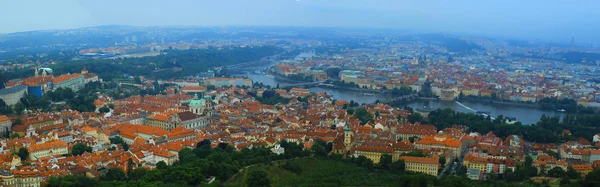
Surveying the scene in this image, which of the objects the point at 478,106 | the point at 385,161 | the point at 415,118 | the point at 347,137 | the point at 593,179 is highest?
the point at 593,179

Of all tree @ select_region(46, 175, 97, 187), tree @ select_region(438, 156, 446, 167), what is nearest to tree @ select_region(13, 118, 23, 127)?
tree @ select_region(46, 175, 97, 187)

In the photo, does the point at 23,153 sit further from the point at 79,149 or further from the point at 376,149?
the point at 376,149

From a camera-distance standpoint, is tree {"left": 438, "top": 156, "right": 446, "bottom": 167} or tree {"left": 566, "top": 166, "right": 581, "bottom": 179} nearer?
tree {"left": 566, "top": 166, "right": 581, "bottom": 179}

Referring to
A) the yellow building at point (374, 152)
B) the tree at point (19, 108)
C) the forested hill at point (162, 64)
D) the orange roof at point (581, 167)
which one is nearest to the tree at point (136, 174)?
the yellow building at point (374, 152)

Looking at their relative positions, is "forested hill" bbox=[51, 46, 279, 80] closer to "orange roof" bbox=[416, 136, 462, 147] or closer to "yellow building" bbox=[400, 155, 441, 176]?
"orange roof" bbox=[416, 136, 462, 147]

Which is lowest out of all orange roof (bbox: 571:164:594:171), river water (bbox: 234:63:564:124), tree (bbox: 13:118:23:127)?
river water (bbox: 234:63:564:124)

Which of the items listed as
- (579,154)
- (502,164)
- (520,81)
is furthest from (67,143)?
(520,81)

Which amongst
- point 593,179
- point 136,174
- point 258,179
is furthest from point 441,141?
point 136,174
